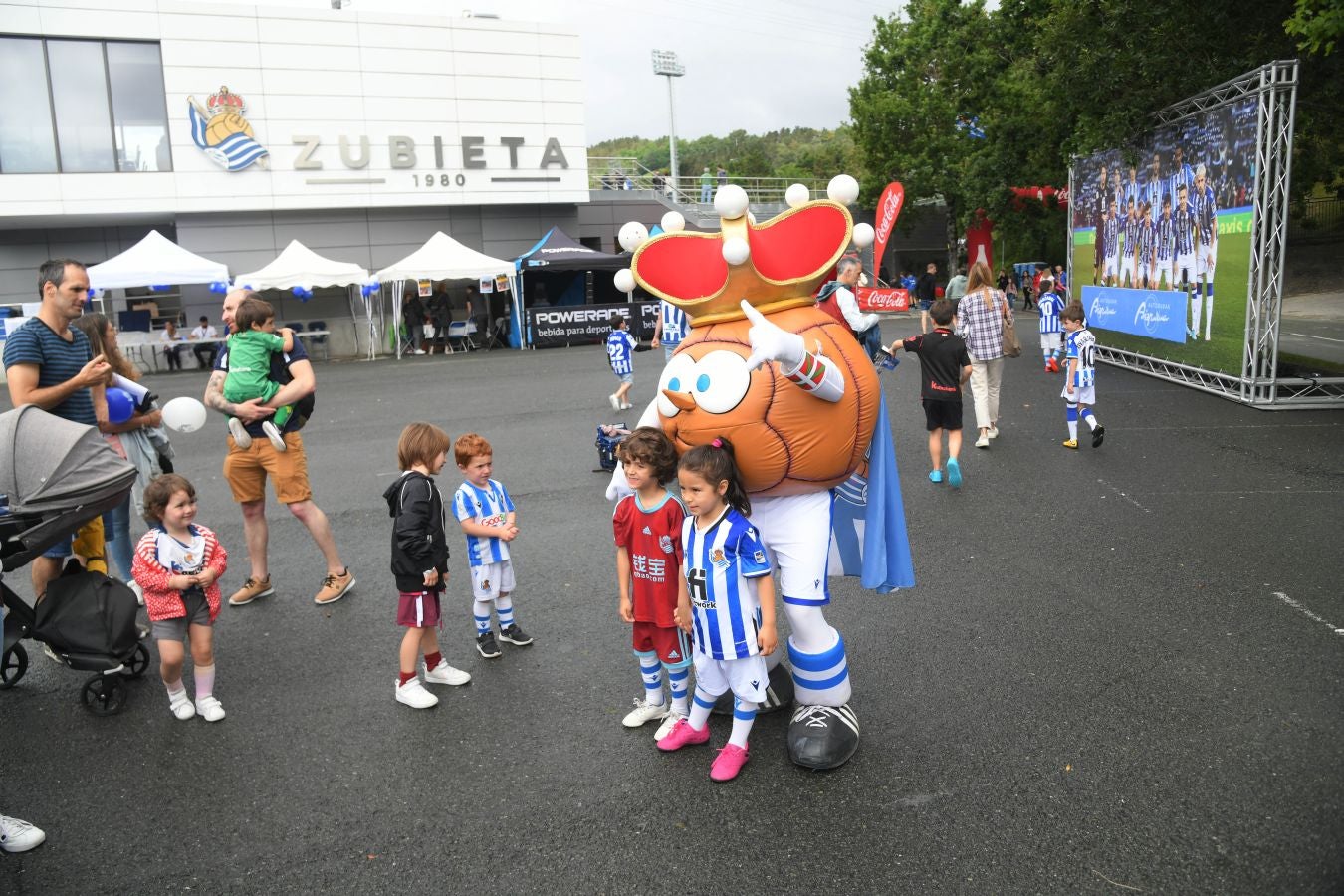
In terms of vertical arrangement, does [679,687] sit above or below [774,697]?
above

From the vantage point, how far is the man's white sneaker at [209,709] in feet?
14.3

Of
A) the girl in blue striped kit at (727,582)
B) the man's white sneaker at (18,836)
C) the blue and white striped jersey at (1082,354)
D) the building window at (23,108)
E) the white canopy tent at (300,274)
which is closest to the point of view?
the man's white sneaker at (18,836)

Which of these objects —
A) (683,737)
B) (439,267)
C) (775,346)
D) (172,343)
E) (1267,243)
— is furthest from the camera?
(172,343)

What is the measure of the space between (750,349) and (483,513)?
1.77 meters

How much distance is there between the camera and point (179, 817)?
11.8 feet

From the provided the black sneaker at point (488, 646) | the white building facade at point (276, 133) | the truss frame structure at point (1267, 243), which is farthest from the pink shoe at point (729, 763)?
the white building facade at point (276, 133)

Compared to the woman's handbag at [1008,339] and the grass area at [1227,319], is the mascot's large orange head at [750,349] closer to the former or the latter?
the woman's handbag at [1008,339]

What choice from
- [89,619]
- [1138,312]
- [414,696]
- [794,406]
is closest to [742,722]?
[794,406]

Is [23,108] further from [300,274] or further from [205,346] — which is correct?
[300,274]

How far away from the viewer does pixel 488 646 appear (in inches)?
193

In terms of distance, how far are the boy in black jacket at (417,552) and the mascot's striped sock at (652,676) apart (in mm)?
1051

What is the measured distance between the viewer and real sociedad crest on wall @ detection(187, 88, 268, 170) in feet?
77.8

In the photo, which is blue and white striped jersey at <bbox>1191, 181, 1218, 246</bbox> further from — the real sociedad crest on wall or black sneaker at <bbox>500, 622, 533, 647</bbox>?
the real sociedad crest on wall

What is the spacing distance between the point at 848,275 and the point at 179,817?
5.93 meters
